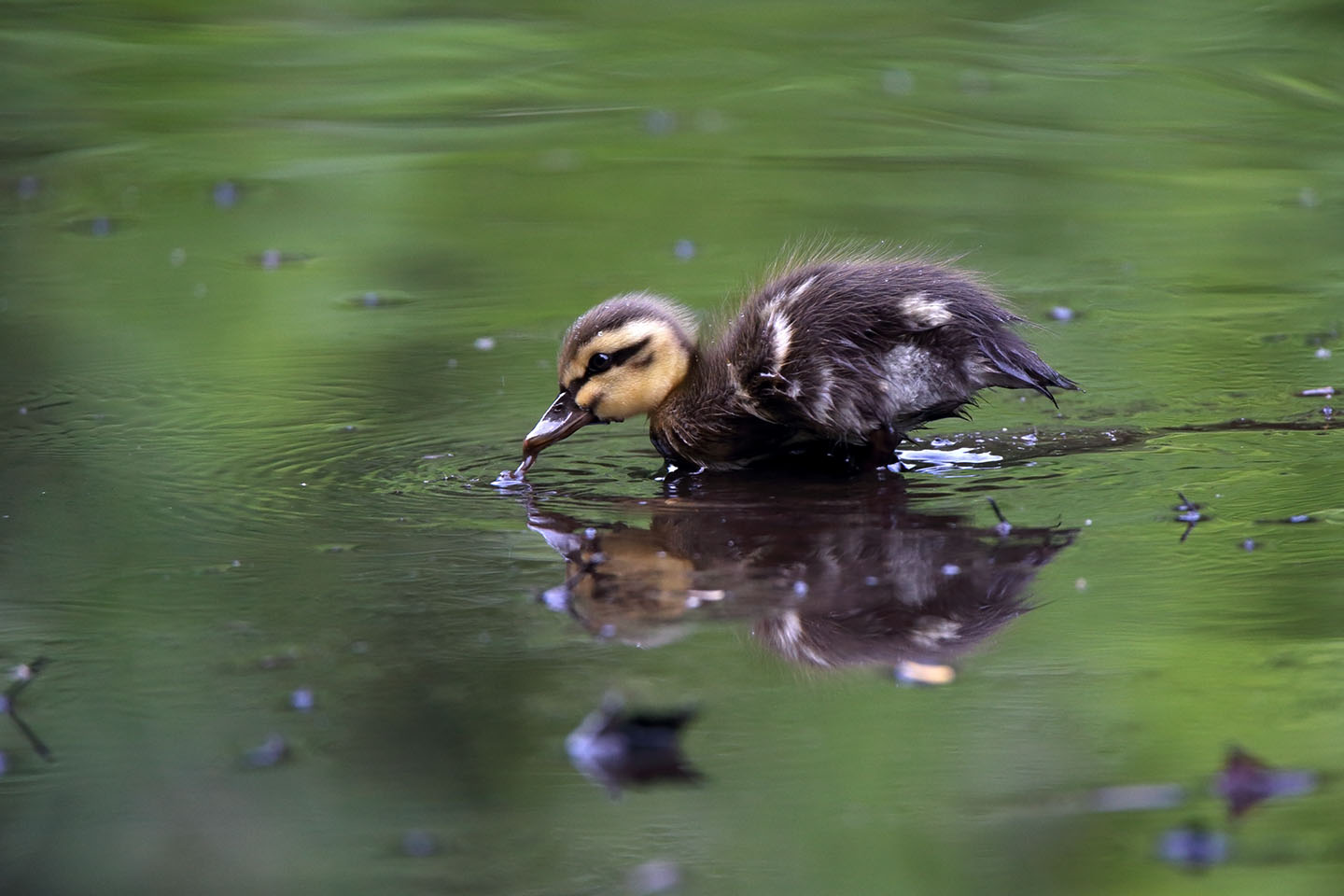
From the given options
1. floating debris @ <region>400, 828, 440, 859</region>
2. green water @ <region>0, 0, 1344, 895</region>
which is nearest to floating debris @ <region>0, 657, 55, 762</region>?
green water @ <region>0, 0, 1344, 895</region>

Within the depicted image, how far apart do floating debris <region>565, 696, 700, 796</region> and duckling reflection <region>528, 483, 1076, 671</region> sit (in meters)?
0.41

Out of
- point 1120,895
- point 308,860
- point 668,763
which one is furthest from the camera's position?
point 668,763

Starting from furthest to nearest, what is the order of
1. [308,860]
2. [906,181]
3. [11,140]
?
[11,140] → [906,181] → [308,860]

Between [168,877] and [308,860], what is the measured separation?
22 cm

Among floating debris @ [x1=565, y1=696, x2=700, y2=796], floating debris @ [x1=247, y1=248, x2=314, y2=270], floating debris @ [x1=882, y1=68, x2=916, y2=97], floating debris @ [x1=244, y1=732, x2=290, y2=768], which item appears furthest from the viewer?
floating debris @ [x1=882, y1=68, x2=916, y2=97]

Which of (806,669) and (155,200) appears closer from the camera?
(806,669)

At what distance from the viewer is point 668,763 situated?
2994mm

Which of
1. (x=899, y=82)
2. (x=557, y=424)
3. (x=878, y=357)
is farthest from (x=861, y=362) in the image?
(x=899, y=82)

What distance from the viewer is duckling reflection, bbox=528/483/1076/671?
3.55m

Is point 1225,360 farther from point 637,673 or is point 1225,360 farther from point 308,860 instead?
point 308,860

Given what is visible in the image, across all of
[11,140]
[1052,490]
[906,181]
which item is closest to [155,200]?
[11,140]

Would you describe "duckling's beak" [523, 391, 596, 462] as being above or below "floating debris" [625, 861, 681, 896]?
below

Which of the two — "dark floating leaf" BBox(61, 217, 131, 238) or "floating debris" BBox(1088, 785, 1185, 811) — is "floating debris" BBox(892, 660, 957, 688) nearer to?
"floating debris" BBox(1088, 785, 1185, 811)

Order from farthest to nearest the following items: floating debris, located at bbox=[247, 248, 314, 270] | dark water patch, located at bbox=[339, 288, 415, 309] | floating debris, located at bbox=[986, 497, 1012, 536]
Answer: floating debris, located at bbox=[247, 248, 314, 270] < dark water patch, located at bbox=[339, 288, 415, 309] < floating debris, located at bbox=[986, 497, 1012, 536]
